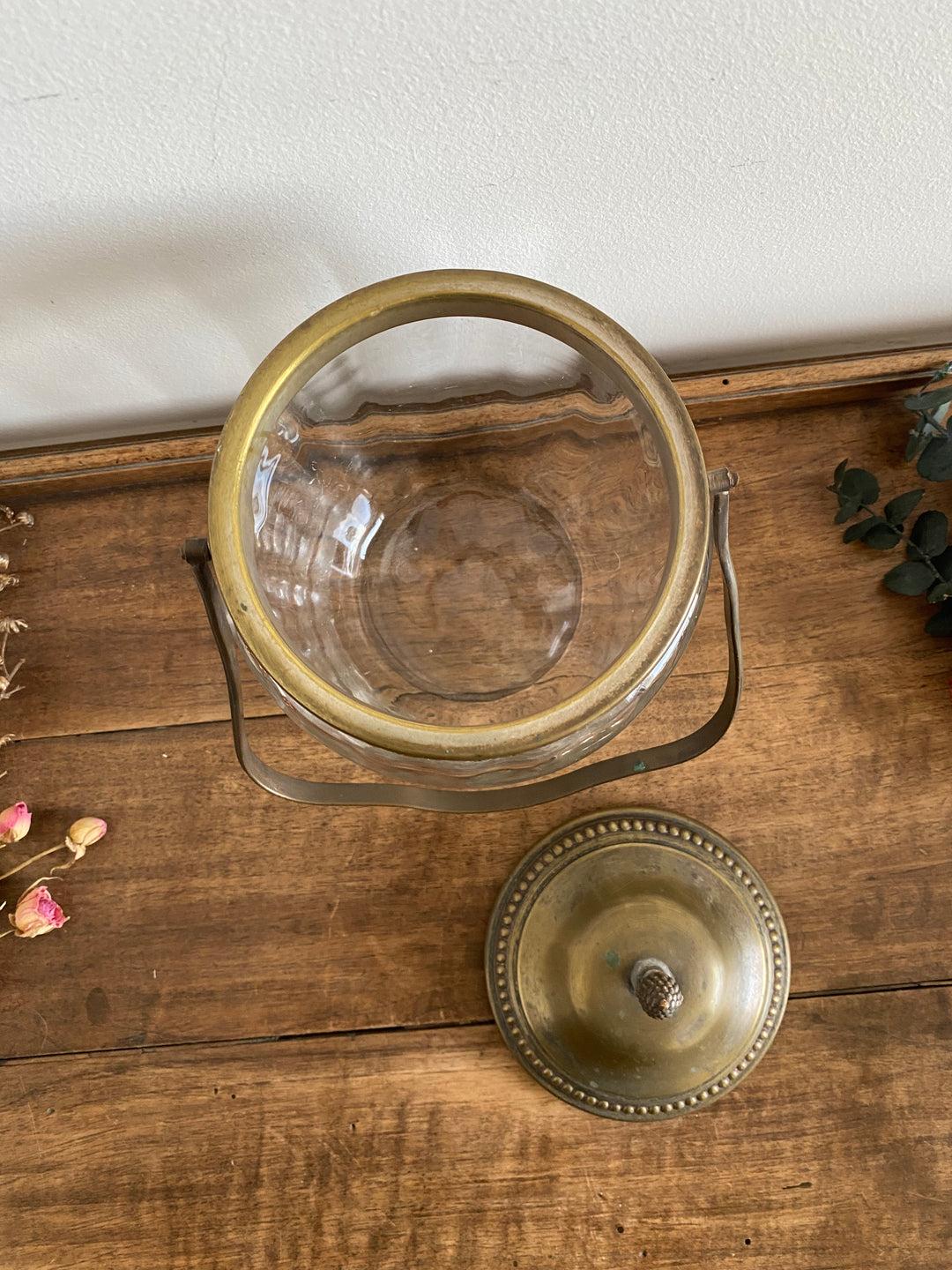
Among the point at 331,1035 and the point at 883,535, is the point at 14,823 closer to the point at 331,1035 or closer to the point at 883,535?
the point at 331,1035

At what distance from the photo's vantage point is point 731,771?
521 millimetres

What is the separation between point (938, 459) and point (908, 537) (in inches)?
2.0

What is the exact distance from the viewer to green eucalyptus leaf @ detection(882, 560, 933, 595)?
0.51 m

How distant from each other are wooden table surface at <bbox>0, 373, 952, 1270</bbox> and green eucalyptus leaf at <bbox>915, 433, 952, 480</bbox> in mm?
38

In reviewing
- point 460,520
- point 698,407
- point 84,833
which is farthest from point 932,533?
point 84,833

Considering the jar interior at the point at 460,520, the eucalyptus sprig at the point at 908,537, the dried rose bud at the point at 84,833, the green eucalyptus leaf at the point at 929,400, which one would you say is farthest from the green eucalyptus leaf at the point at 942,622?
the dried rose bud at the point at 84,833

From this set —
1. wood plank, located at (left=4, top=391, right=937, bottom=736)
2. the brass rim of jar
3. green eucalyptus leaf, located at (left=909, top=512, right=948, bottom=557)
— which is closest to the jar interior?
the brass rim of jar

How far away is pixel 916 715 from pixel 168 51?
0.52m

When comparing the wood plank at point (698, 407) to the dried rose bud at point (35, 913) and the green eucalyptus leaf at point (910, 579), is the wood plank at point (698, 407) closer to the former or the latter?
the green eucalyptus leaf at point (910, 579)

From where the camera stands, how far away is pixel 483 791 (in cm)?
43

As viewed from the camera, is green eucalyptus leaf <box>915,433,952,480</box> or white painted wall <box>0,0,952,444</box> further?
green eucalyptus leaf <box>915,433,952,480</box>

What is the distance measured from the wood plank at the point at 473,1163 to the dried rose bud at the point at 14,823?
157 millimetres

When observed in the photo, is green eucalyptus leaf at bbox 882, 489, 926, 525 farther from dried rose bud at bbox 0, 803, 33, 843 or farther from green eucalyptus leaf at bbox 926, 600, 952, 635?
dried rose bud at bbox 0, 803, 33, 843

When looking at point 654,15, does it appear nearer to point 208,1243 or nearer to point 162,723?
point 162,723
